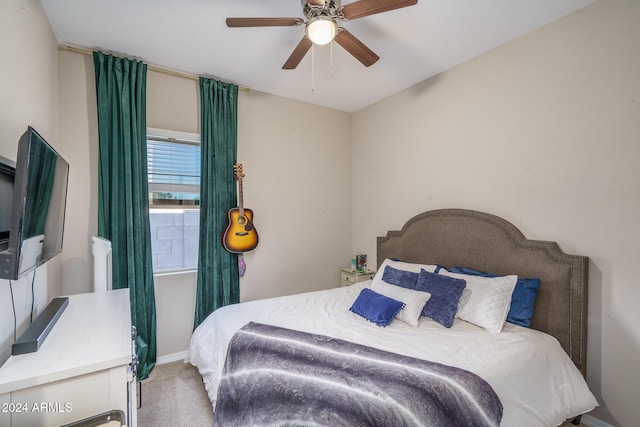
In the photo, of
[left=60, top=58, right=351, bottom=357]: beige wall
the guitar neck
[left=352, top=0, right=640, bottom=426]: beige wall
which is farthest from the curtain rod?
[left=352, top=0, right=640, bottom=426]: beige wall

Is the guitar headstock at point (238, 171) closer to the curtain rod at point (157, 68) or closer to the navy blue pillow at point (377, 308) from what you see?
the curtain rod at point (157, 68)

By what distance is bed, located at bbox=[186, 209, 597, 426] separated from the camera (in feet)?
5.08

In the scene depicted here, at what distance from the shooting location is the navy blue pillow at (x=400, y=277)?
2.49m

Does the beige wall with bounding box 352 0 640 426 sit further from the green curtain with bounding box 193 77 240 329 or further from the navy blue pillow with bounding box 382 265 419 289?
the green curtain with bounding box 193 77 240 329

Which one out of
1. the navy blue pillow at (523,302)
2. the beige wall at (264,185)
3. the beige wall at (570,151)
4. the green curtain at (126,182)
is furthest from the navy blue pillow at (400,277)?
the green curtain at (126,182)

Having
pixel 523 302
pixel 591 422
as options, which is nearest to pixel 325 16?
pixel 523 302

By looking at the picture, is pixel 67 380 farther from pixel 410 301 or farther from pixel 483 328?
pixel 483 328

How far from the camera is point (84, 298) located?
1876mm

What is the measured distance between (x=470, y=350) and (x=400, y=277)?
95cm

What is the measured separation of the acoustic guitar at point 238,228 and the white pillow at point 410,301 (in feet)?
5.01

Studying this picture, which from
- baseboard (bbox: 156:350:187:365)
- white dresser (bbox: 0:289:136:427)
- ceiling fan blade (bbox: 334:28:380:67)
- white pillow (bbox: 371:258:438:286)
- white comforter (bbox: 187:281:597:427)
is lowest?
baseboard (bbox: 156:350:187:365)

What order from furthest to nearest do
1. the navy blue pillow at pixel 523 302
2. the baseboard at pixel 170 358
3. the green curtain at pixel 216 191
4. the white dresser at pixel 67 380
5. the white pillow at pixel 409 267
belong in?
the green curtain at pixel 216 191 → the baseboard at pixel 170 358 → the white pillow at pixel 409 267 → the navy blue pillow at pixel 523 302 → the white dresser at pixel 67 380

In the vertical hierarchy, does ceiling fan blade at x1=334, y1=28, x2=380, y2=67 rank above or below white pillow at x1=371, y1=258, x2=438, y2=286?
above

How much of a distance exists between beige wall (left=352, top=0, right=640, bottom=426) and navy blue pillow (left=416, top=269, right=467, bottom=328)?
0.76m
